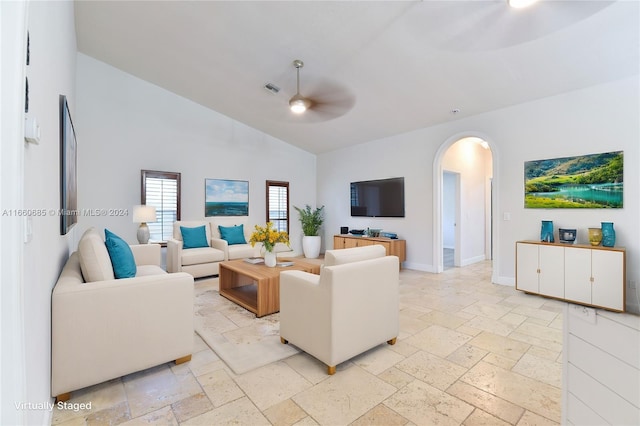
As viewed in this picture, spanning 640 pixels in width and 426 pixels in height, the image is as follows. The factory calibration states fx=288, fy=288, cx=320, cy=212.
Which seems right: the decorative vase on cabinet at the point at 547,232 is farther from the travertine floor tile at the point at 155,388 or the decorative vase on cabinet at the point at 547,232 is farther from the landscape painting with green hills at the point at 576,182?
the travertine floor tile at the point at 155,388

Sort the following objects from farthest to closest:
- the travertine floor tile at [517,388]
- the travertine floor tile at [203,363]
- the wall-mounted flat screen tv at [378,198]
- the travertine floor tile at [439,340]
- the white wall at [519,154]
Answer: the wall-mounted flat screen tv at [378,198] → the white wall at [519,154] → the travertine floor tile at [439,340] → the travertine floor tile at [203,363] → the travertine floor tile at [517,388]

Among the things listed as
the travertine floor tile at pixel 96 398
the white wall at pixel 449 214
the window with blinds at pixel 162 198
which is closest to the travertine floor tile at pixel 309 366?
the travertine floor tile at pixel 96 398

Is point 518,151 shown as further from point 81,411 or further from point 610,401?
point 81,411

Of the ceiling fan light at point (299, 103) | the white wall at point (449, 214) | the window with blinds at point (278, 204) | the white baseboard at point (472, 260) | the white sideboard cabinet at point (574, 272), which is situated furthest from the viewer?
the white wall at point (449, 214)

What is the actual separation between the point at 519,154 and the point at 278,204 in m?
5.02

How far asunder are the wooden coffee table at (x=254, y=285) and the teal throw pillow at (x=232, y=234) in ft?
4.69

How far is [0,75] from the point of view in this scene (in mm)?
893

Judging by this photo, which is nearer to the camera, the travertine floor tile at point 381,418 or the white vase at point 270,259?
the travertine floor tile at point 381,418

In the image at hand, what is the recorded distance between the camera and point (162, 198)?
218 inches

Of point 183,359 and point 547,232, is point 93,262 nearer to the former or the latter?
point 183,359

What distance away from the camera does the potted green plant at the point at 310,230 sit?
7223mm

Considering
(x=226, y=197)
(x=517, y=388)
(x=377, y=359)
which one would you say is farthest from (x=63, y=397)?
(x=226, y=197)

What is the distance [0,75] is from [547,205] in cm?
524

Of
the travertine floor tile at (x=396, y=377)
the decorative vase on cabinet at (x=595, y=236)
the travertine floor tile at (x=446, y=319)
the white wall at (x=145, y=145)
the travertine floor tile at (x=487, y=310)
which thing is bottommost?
the travertine floor tile at (x=396, y=377)
